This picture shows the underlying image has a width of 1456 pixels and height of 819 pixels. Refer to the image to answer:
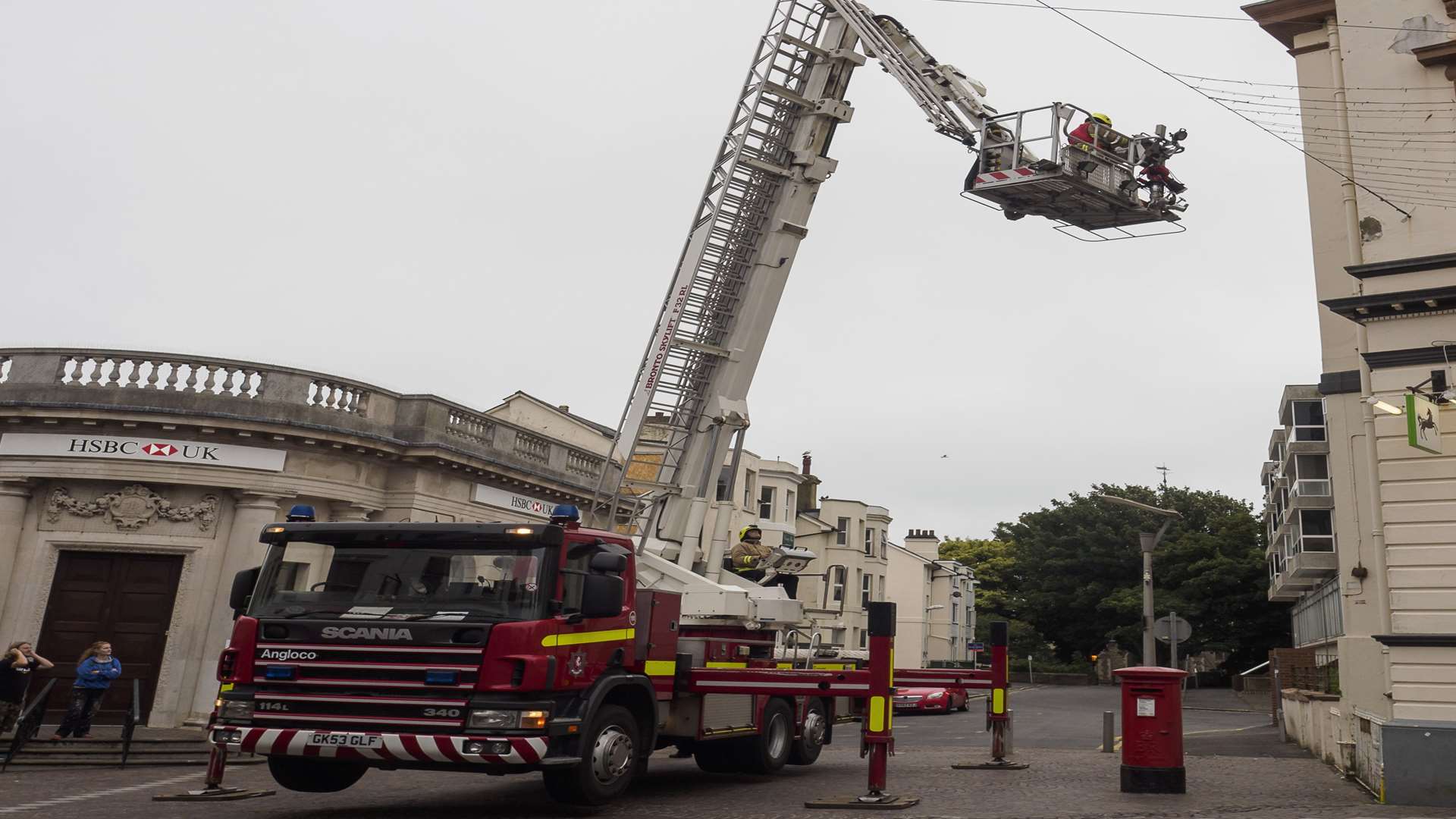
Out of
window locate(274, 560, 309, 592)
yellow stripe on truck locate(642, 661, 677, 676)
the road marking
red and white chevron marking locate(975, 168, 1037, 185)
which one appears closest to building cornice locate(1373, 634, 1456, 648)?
red and white chevron marking locate(975, 168, 1037, 185)

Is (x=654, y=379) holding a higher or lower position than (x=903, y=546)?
lower

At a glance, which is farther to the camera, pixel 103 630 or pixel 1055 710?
pixel 1055 710

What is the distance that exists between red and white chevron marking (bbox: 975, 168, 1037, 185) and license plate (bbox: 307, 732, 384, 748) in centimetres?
903

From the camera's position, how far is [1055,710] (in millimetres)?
37156

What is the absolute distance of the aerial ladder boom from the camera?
14031 millimetres

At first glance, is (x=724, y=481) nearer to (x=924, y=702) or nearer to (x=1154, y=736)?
(x=1154, y=736)

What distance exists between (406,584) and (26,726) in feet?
29.2

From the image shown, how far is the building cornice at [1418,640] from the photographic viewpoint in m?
11.5

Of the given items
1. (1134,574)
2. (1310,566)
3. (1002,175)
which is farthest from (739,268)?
(1134,574)

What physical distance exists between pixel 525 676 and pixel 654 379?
5352 millimetres

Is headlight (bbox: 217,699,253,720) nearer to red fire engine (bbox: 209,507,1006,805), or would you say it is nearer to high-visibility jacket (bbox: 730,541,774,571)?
red fire engine (bbox: 209,507,1006,805)

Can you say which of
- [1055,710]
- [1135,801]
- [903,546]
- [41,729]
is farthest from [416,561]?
[903,546]

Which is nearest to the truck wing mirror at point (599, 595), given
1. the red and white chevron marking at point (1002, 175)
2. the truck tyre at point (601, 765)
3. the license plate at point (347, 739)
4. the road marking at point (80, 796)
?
the truck tyre at point (601, 765)

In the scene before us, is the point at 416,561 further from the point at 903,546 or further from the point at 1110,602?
the point at 903,546
